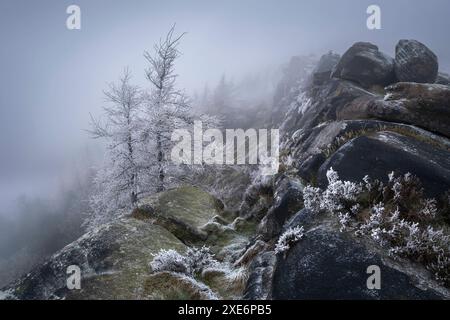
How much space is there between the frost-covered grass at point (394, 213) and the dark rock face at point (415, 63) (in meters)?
14.6

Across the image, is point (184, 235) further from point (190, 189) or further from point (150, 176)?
point (150, 176)

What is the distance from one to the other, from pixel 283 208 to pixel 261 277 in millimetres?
2828

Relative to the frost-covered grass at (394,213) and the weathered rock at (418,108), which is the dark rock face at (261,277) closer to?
the frost-covered grass at (394,213)

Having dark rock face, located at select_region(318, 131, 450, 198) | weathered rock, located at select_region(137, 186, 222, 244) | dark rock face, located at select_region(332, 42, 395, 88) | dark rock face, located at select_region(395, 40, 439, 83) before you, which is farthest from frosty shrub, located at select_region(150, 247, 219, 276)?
dark rock face, located at select_region(395, 40, 439, 83)

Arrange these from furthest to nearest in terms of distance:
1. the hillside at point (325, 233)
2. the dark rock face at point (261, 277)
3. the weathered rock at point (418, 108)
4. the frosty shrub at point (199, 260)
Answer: the weathered rock at point (418, 108) < the frosty shrub at point (199, 260) < the dark rock face at point (261, 277) < the hillside at point (325, 233)

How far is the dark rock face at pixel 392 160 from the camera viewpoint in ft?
28.1

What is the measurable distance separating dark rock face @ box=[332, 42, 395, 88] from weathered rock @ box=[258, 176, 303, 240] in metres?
13.4

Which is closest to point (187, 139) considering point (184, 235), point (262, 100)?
point (184, 235)

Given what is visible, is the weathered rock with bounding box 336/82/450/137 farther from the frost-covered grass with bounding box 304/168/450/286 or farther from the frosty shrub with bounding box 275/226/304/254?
the frosty shrub with bounding box 275/226/304/254

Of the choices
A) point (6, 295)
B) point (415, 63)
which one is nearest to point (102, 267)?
point (6, 295)

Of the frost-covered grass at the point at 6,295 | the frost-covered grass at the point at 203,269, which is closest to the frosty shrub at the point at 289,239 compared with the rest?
the frost-covered grass at the point at 203,269

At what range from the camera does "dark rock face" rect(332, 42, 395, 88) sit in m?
20.8

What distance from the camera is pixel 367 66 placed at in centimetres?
2114
